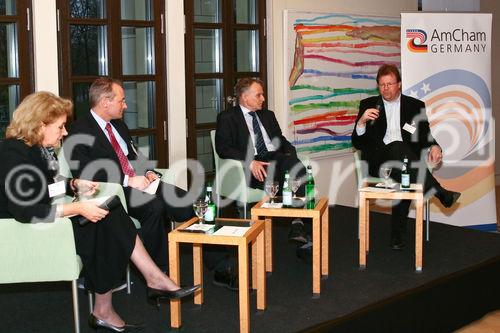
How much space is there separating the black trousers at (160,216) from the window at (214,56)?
1.48 m

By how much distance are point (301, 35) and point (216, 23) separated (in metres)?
0.89

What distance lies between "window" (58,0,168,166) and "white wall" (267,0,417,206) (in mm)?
1138

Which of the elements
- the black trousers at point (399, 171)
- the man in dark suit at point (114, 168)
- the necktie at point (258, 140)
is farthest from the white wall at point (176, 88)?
the black trousers at point (399, 171)

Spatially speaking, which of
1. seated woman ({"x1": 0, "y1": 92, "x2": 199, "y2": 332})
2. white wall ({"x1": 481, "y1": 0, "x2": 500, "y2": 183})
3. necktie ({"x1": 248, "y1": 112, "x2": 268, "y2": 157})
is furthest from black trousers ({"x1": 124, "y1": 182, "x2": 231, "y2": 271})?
white wall ({"x1": 481, "y1": 0, "x2": 500, "y2": 183})

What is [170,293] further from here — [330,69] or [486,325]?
[330,69]

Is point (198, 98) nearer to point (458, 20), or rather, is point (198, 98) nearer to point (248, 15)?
point (248, 15)

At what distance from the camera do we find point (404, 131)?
521cm

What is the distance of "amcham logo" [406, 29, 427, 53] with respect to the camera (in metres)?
6.03

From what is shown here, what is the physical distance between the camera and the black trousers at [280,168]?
16.5 ft

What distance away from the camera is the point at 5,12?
461 centimetres

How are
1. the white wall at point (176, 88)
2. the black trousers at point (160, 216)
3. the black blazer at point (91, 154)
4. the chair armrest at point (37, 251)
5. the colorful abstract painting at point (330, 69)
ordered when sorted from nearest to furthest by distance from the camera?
the chair armrest at point (37, 251) → the black trousers at point (160, 216) → the black blazer at point (91, 154) → the white wall at point (176, 88) → the colorful abstract painting at point (330, 69)

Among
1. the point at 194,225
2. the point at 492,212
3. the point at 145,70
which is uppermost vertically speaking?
the point at 145,70

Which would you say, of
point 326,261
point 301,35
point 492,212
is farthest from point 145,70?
point 492,212

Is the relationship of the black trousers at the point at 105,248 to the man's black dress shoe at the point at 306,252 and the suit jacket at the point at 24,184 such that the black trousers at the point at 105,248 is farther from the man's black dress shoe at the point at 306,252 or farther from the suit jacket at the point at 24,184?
the man's black dress shoe at the point at 306,252
